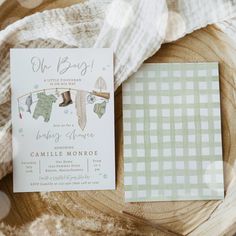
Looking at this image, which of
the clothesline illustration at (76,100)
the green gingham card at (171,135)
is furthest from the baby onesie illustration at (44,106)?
the green gingham card at (171,135)

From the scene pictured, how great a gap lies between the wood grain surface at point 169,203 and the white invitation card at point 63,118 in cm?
1

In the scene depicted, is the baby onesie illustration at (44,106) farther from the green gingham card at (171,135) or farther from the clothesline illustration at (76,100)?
the green gingham card at (171,135)

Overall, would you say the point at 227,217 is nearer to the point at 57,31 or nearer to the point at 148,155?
the point at 148,155

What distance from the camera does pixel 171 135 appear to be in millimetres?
633

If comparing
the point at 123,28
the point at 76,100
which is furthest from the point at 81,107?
the point at 123,28

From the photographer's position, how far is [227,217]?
0.62 meters

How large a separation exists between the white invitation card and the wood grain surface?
0.01 metres

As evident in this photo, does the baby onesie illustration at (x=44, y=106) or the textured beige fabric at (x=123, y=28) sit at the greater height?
the textured beige fabric at (x=123, y=28)

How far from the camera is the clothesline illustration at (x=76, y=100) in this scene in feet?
2.02

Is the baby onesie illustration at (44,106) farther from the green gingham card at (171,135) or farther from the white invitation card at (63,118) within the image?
the green gingham card at (171,135)

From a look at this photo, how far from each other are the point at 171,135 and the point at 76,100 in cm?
15

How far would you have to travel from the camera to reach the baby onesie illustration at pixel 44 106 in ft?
2.02

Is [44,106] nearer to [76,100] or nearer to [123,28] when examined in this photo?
[76,100]

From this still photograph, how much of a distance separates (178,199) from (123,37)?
26cm
